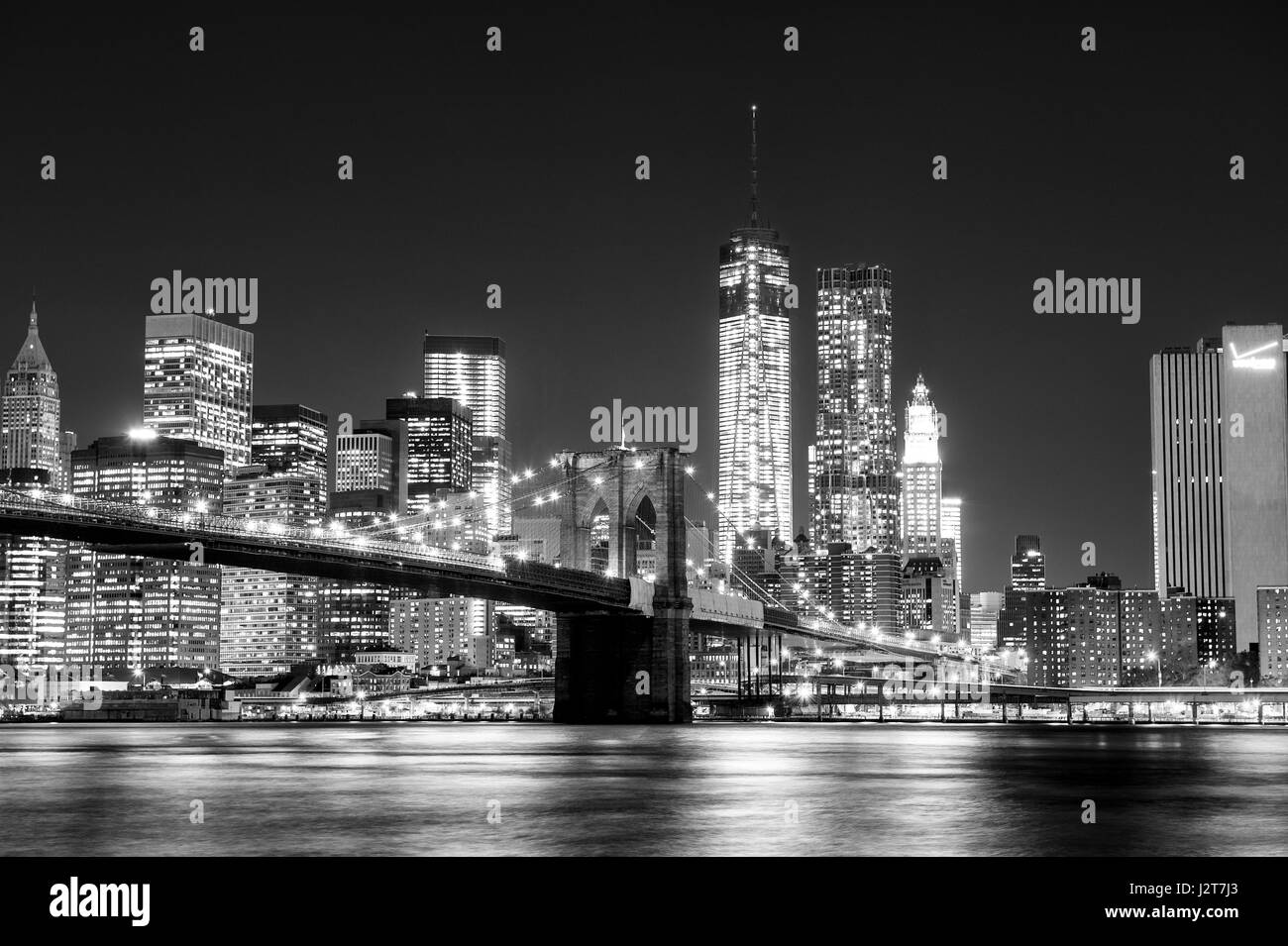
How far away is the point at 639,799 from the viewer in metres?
40.3

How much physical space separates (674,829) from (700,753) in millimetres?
A: 30964

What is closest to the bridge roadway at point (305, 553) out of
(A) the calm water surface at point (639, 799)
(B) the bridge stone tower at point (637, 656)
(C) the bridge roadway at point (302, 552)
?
(C) the bridge roadway at point (302, 552)

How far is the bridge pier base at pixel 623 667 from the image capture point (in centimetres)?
9775

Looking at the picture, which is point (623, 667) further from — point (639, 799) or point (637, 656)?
point (639, 799)

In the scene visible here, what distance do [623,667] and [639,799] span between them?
59.8m

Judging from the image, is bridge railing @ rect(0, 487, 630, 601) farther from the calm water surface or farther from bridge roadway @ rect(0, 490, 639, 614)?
the calm water surface

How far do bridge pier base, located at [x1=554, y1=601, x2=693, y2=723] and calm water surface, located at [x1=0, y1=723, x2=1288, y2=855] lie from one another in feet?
74.6

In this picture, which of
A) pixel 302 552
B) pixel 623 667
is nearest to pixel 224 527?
pixel 302 552

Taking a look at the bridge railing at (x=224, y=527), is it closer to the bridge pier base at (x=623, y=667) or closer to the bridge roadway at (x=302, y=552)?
the bridge roadway at (x=302, y=552)

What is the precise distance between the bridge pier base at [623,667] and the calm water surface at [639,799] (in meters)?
22.8
